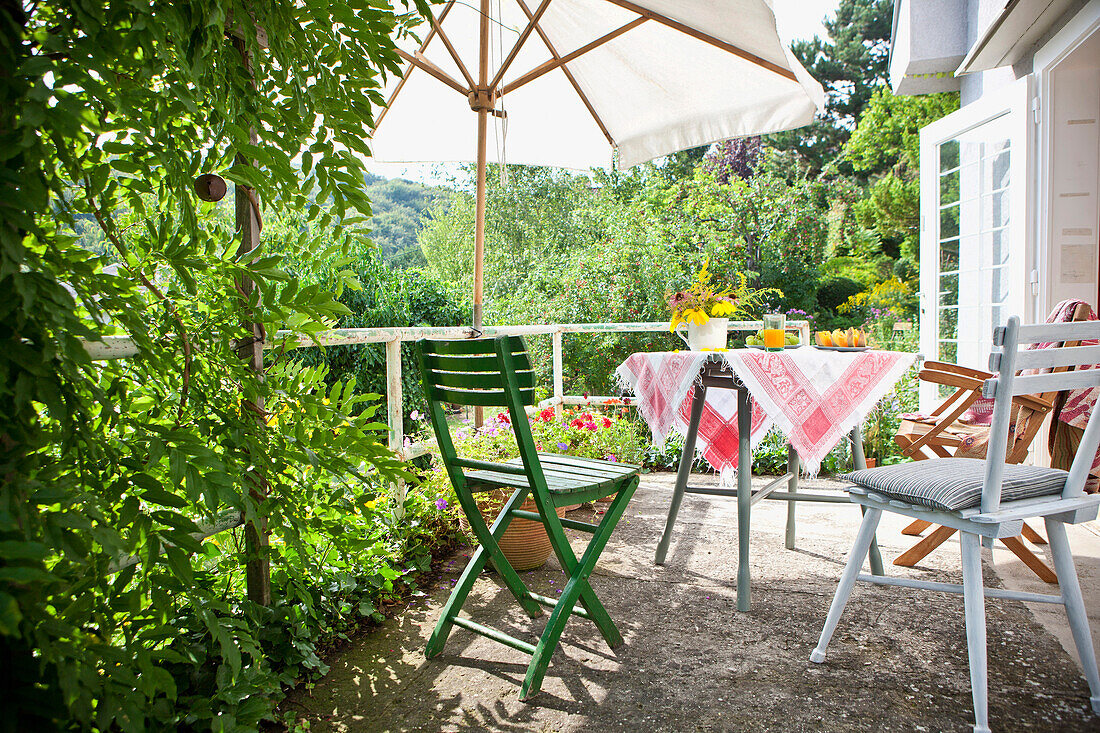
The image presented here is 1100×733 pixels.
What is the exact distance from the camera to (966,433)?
2.98m

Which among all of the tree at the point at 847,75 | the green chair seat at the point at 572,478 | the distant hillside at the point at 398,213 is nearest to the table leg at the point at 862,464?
the green chair seat at the point at 572,478

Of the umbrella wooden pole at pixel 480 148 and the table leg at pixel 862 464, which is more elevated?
the umbrella wooden pole at pixel 480 148

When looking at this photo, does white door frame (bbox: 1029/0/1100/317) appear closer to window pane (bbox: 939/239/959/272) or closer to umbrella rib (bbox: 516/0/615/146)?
window pane (bbox: 939/239/959/272)

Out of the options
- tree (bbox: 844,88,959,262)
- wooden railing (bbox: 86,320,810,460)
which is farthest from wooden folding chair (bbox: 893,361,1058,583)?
tree (bbox: 844,88,959,262)

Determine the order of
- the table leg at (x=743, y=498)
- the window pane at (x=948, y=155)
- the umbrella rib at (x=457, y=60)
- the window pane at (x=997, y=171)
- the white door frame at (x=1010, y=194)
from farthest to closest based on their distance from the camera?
the window pane at (x=948, y=155), the window pane at (x=997, y=171), the white door frame at (x=1010, y=194), the umbrella rib at (x=457, y=60), the table leg at (x=743, y=498)

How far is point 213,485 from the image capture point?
0.99 metres

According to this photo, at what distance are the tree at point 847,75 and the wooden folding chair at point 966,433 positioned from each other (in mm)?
18183

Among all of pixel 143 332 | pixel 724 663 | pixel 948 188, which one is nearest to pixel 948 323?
pixel 948 188

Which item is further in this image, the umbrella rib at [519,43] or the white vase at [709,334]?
the umbrella rib at [519,43]

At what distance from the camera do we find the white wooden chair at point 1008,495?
1584mm

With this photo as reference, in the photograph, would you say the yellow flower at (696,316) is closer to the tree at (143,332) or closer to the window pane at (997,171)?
the tree at (143,332)

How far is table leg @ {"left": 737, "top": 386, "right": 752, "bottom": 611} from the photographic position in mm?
2354

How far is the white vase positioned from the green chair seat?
2.91 feet

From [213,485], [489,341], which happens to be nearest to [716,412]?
[489,341]
